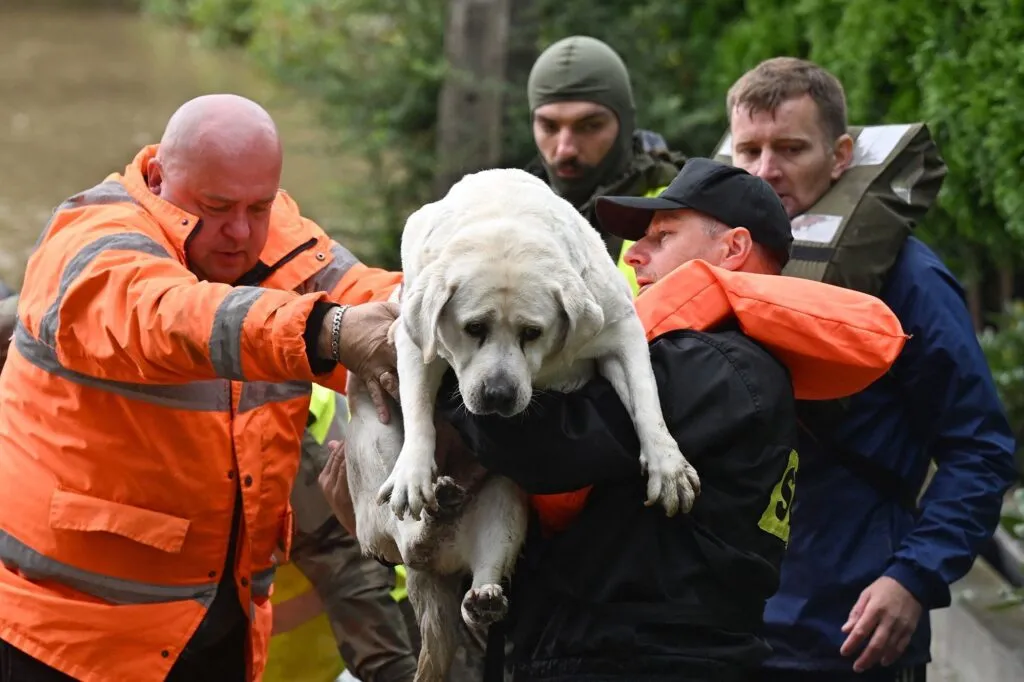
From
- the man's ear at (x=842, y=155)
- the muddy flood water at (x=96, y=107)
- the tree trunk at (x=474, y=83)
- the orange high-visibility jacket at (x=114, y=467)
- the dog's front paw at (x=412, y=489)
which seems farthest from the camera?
the muddy flood water at (x=96, y=107)

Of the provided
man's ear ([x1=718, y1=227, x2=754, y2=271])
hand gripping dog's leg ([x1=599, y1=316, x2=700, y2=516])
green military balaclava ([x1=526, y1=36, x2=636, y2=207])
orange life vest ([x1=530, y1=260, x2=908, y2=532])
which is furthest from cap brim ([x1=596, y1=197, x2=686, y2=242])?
green military balaclava ([x1=526, y1=36, x2=636, y2=207])

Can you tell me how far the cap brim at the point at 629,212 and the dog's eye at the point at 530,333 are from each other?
0.51 meters

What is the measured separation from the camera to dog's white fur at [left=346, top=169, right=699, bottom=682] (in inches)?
121

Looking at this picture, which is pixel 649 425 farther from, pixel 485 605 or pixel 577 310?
pixel 485 605

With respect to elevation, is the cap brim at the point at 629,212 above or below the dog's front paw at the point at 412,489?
above

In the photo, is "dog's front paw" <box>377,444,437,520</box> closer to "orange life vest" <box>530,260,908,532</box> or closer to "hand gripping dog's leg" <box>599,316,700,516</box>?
"orange life vest" <box>530,260,908,532</box>

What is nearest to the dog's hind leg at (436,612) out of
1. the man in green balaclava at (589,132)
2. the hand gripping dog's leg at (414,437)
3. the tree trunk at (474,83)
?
the hand gripping dog's leg at (414,437)

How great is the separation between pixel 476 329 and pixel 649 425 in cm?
43

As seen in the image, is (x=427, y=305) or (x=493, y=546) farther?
(x=493, y=546)

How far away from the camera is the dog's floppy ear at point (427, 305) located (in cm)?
308

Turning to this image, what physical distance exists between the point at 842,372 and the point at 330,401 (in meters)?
2.39

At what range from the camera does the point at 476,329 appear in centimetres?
313

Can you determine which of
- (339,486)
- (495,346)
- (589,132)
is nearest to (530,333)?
(495,346)

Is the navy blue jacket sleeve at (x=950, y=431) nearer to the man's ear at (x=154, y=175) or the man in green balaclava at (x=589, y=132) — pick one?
the man in green balaclava at (x=589, y=132)
